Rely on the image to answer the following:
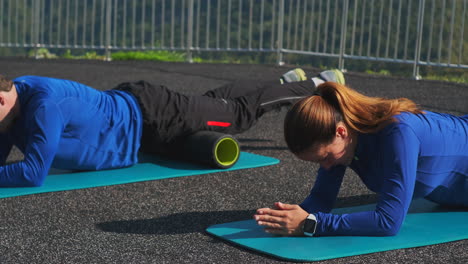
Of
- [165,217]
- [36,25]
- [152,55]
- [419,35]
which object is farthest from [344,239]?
[36,25]

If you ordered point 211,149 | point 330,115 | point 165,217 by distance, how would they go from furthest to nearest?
point 211,149, point 165,217, point 330,115

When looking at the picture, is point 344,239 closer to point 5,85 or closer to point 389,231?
point 389,231

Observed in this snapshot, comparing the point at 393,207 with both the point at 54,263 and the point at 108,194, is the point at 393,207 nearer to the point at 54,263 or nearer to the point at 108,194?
the point at 54,263

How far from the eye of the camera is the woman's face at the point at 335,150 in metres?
2.72

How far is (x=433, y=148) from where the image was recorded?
2963 millimetres

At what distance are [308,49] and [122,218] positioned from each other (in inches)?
320

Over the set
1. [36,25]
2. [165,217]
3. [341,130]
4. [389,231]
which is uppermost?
[36,25]

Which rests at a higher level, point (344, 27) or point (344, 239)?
point (344, 27)

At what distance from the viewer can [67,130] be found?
13.4ft

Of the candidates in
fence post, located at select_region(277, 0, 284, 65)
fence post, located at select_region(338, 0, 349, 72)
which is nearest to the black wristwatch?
fence post, located at select_region(338, 0, 349, 72)

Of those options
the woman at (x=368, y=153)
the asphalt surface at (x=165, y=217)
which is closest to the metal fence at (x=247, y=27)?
the asphalt surface at (x=165, y=217)

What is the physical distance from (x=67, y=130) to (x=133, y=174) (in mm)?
496

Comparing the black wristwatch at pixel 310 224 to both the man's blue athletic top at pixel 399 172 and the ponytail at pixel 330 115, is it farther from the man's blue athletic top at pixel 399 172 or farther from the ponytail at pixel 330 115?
the ponytail at pixel 330 115

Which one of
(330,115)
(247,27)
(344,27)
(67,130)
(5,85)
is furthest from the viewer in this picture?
(247,27)
